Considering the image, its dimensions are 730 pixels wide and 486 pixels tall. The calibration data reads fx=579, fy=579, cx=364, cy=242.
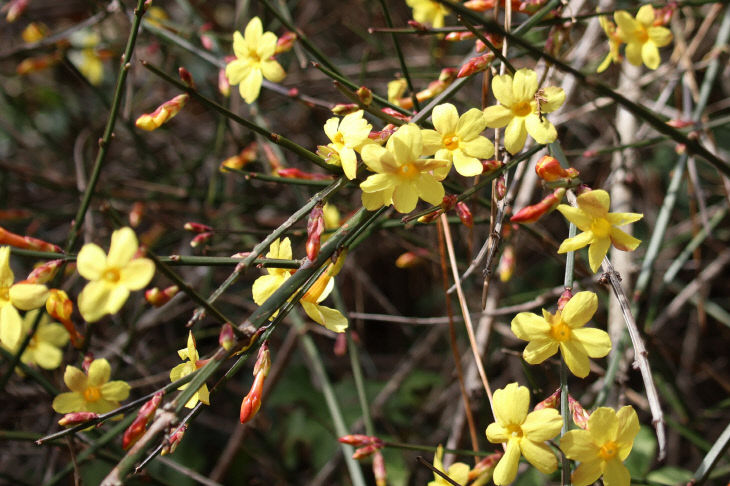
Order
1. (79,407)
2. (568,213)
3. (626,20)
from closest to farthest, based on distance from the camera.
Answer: (568,213) → (79,407) → (626,20)

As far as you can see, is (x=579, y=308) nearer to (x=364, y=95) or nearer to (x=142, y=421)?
(x=364, y=95)

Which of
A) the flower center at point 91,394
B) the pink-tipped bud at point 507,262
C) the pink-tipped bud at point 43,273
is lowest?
the flower center at point 91,394

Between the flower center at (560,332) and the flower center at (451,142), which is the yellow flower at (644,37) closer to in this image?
the flower center at (451,142)

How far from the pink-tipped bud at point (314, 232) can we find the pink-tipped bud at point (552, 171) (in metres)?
0.41

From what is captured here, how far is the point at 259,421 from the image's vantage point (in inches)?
96.2

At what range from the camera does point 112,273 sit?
0.81 meters

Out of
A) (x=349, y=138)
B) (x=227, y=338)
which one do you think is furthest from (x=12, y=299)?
(x=349, y=138)

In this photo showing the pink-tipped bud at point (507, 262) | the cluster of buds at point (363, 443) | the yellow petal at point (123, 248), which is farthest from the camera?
the pink-tipped bud at point (507, 262)

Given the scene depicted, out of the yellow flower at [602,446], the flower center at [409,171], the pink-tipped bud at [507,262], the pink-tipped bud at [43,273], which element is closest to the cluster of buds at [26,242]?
the pink-tipped bud at [43,273]

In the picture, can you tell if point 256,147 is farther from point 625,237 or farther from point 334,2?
point 334,2

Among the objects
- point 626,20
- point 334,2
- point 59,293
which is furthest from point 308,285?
point 334,2

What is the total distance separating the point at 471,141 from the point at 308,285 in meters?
0.40

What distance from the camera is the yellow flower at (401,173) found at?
0.96 meters

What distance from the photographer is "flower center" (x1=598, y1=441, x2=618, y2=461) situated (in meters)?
0.95
